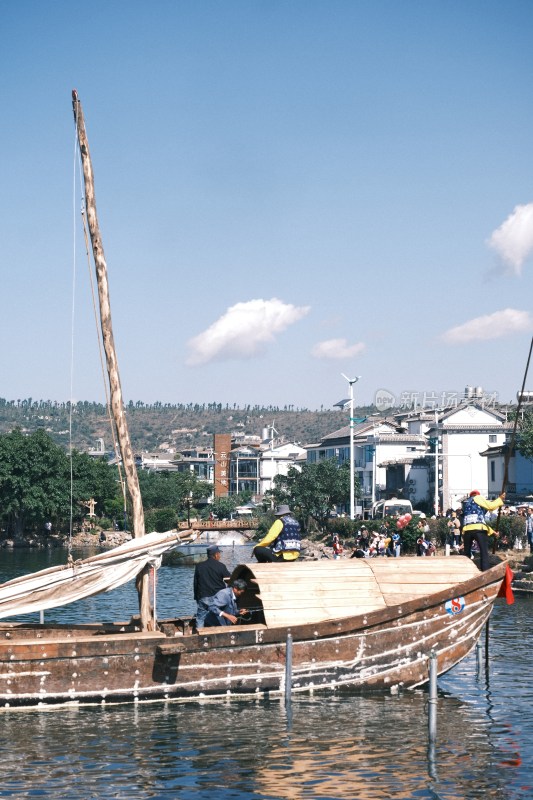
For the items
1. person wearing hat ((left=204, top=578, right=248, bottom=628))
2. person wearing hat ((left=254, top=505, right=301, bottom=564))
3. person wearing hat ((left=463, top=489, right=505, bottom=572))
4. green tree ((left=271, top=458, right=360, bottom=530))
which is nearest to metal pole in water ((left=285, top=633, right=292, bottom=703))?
person wearing hat ((left=204, top=578, right=248, bottom=628))

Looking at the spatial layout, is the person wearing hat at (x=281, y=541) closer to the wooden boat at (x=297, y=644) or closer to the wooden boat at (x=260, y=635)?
the wooden boat at (x=260, y=635)

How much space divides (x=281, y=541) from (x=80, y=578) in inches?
177

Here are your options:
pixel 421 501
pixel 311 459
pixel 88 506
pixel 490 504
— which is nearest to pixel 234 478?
pixel 311 459

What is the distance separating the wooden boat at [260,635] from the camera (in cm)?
2028

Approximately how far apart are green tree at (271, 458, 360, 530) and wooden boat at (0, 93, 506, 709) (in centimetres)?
8488

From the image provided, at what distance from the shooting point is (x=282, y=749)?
58.9 ft

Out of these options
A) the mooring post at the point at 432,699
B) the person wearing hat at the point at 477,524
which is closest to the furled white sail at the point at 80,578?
the person wearing hat at the point at 477,524

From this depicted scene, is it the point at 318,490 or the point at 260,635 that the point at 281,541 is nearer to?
the point at 260,635

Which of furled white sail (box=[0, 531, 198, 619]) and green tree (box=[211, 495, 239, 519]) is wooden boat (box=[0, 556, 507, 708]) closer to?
furled white sail (box=[0, 531, 198, 619])

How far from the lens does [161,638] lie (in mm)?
20484

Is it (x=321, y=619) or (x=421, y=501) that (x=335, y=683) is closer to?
(x=321, y=619)

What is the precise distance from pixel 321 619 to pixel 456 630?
3.04m

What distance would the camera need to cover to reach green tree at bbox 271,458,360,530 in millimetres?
108750

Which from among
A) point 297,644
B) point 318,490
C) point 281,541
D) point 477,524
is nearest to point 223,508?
point 318,490
